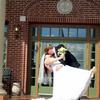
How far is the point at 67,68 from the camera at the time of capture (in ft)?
31.2

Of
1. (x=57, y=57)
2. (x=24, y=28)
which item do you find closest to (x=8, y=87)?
(x=24, y=28)

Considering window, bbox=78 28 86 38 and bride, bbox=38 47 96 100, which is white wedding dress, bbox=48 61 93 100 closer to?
bride, bbox=38 47 96 100

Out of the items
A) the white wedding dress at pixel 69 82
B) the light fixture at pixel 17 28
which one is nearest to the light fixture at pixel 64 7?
the light fixture at pixel 17 28

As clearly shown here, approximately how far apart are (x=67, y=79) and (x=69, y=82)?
8 centimetres

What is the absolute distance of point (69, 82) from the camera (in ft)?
30.9

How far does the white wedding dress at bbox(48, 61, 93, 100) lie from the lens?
9.32m

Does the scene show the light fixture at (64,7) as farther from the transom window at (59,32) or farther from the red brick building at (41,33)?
the transom window at (59,32)

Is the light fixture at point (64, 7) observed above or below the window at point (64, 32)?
above

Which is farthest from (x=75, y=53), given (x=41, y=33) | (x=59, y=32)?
(x=41, y=33)

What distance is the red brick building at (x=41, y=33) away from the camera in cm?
1716

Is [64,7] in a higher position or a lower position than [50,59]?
higher

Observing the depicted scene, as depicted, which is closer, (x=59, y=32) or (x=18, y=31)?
(x=18, y=31)

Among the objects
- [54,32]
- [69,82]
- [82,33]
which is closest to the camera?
[69,82]

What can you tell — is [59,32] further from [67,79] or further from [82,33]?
[67,79]
